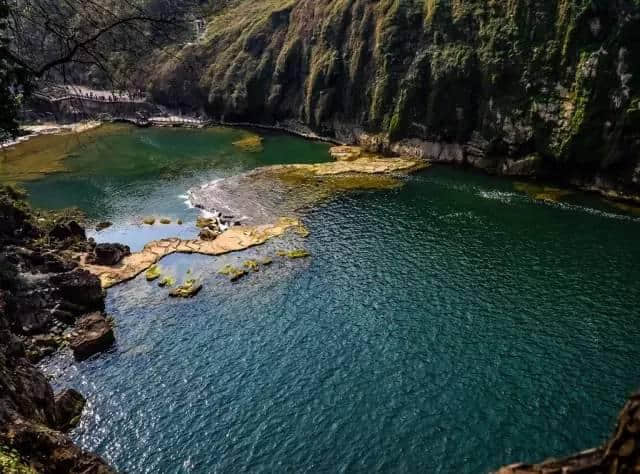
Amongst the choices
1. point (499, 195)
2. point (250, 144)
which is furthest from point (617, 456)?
point (250, 144)

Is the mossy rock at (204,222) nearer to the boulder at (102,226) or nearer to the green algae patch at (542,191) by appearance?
the boulder at (102,226)

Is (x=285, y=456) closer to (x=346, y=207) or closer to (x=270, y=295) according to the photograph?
(x=270, y=295)

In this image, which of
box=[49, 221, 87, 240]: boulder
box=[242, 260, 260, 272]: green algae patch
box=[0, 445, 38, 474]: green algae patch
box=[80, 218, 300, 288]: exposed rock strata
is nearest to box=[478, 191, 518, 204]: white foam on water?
box=[80, 218, 300, 288]: exposed rock strata

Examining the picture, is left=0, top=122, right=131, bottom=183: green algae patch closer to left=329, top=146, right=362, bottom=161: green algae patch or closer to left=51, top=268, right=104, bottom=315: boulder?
left=51, top=268, right=104, bottom=315: boulder

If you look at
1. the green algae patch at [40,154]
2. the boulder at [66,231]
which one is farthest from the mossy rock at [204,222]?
the green algae patch at [40,154]

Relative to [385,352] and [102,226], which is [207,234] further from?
[385,352]
